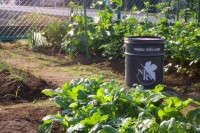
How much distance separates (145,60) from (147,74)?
0.61 ft

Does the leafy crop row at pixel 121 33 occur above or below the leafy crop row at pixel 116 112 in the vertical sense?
above

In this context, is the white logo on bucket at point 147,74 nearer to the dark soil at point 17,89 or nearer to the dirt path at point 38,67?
the dirt path at point 38,67

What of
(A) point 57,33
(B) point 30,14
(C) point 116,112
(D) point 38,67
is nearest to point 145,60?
(C) point 116,112

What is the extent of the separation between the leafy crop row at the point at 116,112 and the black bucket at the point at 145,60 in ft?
4.80

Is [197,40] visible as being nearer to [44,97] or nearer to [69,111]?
[44,97]

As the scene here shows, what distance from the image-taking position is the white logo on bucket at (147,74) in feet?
18.0

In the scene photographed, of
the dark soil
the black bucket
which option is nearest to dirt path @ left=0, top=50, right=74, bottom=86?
the dark soil

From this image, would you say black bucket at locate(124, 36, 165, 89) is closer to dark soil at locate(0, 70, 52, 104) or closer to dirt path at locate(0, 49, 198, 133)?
dirt path at locate(0, 49, 198, 133)

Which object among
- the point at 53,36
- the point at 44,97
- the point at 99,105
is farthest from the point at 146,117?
the point at 53,36

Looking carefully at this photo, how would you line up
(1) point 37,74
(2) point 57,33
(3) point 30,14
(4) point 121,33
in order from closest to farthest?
(1) point 37,74
(4) point 121,33
(2) point 57,33
(3) point 30,14

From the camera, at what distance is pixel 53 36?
29.2ft

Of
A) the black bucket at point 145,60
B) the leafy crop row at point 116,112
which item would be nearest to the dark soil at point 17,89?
the leafy crop row at point 116,112

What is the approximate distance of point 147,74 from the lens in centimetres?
550

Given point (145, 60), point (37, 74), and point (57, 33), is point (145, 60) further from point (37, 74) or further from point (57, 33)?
point (57, 33)
